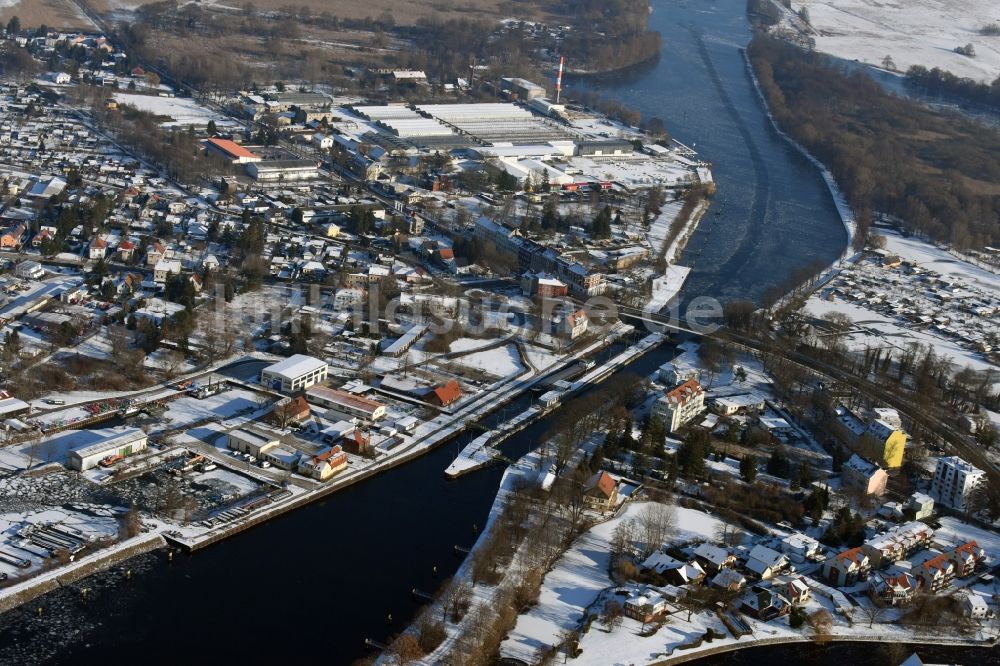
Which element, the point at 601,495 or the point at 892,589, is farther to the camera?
the point at 601,495

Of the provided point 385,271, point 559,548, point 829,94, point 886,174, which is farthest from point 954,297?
point 829,94

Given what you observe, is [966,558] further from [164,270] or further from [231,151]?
[231,151]

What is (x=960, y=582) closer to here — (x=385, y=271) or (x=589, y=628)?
(x=589, y=628)

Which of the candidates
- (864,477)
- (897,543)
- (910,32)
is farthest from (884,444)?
(910,32)

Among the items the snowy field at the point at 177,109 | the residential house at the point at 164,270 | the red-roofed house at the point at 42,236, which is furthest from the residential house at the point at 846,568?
the snowy field at the point at 177,109

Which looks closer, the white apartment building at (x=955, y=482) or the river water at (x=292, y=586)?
the river water at (x=292, y=586)

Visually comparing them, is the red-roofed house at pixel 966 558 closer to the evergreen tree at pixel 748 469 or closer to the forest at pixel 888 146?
the evergreen tree at pixel 748 469
